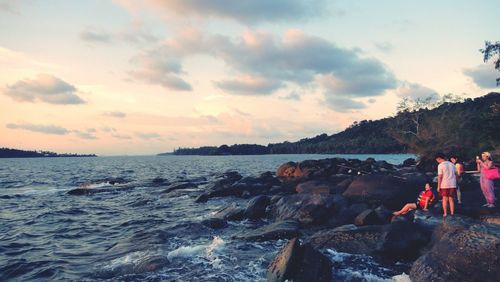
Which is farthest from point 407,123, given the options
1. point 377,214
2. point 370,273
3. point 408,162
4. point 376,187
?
point 370,273

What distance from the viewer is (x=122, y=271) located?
11.3m

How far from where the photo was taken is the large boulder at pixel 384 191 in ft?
64.8

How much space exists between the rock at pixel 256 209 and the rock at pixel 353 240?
692cm

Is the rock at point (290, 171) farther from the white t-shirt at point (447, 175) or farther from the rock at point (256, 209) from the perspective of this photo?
the white t-shirt at point (447, 175)

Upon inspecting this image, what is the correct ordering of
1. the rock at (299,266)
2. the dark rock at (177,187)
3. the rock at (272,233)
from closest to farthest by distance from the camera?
1. the rock at (299,266)
2. the rock at (272,233)
3. the dark rock at (177,187)

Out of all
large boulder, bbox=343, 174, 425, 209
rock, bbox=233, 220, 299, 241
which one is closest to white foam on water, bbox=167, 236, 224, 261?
rock, bbox=233, 220, 299, 241

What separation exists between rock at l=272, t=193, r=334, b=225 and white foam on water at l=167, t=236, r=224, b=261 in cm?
489

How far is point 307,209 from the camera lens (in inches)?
698

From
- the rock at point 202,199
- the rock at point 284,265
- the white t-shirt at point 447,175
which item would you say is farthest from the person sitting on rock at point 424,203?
the rock at point 202,199

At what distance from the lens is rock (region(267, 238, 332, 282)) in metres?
9.41

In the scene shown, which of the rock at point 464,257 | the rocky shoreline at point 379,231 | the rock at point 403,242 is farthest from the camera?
the rock at point 403,242

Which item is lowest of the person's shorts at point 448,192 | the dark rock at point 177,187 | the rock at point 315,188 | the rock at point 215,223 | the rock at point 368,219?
the rock at point 215,223

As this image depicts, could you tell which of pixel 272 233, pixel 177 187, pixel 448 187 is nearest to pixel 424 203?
pixel 448 187

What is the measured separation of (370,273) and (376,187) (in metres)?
10.6
